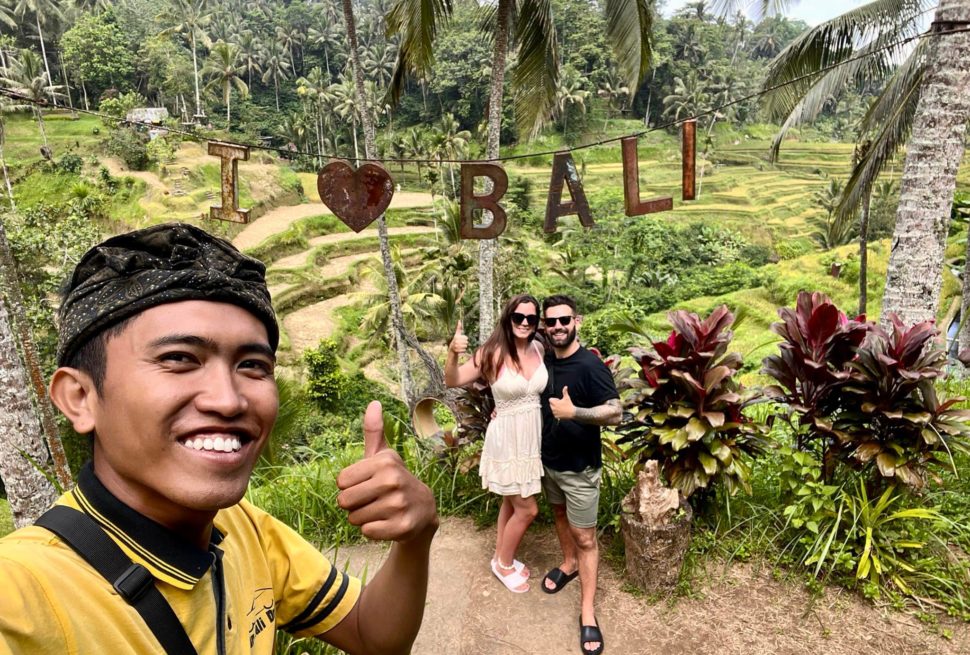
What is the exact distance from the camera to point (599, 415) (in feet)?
8.25

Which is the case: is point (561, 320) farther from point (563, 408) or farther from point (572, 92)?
point (572, 92)

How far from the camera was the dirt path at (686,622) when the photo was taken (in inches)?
98.8

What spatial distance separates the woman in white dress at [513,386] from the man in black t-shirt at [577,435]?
6 cm

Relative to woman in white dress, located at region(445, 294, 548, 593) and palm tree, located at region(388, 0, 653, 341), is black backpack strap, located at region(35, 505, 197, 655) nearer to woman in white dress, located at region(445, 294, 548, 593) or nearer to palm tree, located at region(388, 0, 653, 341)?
woman in white dress, located at region(445, 294, 548, 593)

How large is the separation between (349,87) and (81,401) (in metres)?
37.6

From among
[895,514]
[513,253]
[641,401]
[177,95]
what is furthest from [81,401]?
[177,95]

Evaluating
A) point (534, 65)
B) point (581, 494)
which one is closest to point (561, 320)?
point (581, 494)

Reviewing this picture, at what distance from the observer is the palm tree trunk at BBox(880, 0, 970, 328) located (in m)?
3.63

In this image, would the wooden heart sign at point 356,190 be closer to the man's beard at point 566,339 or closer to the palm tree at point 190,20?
the man's beard at point 566,339

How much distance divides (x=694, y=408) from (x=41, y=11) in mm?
49204

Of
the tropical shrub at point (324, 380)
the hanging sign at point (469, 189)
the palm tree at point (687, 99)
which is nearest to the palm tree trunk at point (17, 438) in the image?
the hanging sign at point (469, 189)

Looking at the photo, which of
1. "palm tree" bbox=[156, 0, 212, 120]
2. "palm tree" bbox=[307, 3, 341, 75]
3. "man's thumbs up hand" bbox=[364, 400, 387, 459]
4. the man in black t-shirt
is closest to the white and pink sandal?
the man in black t-shirt

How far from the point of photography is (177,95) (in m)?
36.9

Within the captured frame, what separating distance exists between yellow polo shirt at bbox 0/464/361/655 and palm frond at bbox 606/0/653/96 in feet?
22.4
